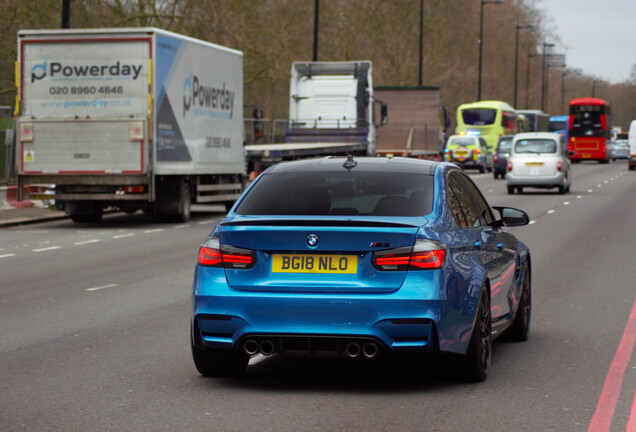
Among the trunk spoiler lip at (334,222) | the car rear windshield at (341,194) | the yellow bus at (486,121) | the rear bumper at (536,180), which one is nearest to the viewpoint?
the trunk spoiler lip at (334,222)

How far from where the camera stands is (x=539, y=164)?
36.7 metres

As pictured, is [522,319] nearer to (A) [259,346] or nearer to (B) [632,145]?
(A) [259,346]

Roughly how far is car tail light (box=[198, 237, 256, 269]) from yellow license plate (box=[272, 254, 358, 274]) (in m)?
0.15

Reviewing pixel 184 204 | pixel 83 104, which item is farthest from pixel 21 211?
pixel 83 104

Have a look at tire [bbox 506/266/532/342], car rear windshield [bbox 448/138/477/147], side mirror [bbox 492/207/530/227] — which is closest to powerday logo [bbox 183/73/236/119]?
tire [bbox 506/266/532/342]

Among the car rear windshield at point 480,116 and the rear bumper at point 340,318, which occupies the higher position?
the car rear windshield at point 480,116

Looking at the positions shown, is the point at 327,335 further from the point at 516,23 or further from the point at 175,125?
the point at 516,23

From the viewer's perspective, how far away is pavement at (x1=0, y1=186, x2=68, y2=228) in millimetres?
25156

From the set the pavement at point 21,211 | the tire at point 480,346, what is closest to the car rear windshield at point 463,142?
the pavement at point 21,211

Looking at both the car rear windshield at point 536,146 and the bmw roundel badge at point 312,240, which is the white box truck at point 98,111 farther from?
the bmw roundel badge at point 312,240

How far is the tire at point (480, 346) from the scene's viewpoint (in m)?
7.48

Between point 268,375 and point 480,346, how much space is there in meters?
1.32

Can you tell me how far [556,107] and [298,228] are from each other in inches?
6254

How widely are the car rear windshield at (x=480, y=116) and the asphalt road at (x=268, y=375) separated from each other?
5389cm
